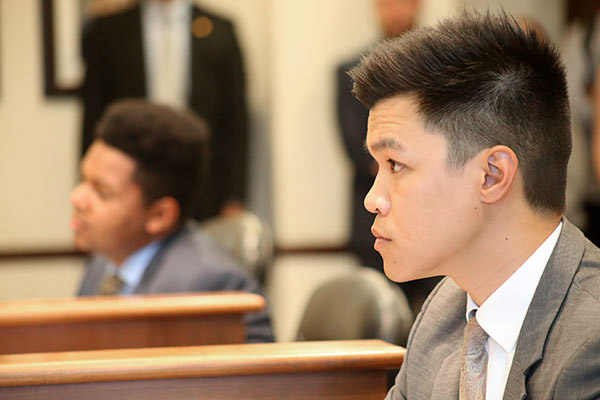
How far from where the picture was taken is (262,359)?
5.24 ft

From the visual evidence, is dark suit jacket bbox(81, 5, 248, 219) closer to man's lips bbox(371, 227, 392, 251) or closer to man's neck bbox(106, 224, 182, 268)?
man's neck bbox(106, 224, 182, 268)

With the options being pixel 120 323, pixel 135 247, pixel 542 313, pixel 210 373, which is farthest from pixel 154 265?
pixel 542 313

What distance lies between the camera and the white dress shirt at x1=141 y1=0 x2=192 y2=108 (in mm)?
4770

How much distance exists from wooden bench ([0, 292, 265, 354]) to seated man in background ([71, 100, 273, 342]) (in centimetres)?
40

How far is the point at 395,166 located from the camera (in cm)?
Result: 138

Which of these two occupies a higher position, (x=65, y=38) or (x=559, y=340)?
(x=65, y=38)

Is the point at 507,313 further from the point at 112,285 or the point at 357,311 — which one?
the point at 112,285

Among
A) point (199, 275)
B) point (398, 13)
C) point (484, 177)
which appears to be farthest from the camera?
point (398, 13)

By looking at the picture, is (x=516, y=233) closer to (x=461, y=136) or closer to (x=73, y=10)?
(x=461, y=136)

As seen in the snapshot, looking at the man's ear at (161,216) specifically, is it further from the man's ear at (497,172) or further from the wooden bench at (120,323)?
the man's ear at (497,172)

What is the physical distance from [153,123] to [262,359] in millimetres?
1313

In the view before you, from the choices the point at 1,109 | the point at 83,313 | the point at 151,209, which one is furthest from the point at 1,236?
the point at 83,313

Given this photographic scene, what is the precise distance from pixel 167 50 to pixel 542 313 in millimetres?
3838

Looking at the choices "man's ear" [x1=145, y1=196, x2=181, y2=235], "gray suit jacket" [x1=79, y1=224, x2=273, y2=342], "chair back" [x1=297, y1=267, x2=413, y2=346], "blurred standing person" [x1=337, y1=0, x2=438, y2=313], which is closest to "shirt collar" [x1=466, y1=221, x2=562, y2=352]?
"chair back" [x1=297, y1=267, x2=413, y2=346]
